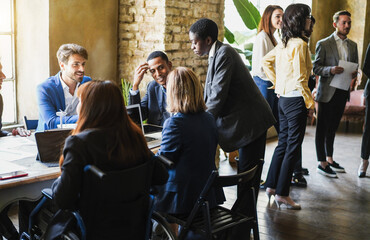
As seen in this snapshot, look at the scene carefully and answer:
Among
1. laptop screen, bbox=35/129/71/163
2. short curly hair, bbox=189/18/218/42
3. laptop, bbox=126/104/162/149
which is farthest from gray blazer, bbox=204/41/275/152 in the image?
laptop screen, bbox=35/129/71/163

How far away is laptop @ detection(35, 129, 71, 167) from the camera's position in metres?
3.03

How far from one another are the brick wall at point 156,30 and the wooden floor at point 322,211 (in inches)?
59.6

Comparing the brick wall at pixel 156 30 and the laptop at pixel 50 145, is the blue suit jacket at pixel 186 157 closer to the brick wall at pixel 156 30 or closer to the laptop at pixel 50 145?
the laptop at pixel 50 145

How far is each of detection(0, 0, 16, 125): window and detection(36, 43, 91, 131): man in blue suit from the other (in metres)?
1.21

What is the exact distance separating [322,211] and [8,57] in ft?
10.8

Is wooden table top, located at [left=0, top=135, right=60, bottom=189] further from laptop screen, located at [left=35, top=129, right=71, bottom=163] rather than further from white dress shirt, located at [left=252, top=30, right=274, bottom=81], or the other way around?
white dress shirt, located at [left=252, top=30, right=274, bottom=81]

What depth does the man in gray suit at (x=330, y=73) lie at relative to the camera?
582cm

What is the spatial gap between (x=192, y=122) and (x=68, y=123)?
3.93 feet

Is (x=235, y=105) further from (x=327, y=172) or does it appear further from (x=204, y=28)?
(x=327, y=172)

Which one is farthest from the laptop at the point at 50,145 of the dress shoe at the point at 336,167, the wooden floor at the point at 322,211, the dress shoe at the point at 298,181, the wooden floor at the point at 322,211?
the dress shoe at the point at 336,167

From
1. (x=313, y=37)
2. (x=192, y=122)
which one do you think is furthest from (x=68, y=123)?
(x=313, y=37)

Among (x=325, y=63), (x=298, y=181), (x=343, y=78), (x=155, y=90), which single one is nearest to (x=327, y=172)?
(x=298, y=181)

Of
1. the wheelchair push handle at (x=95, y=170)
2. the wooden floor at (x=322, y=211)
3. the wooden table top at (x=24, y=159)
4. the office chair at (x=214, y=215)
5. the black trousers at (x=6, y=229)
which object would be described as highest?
the wheelchair push handle at (x=95, y=170)

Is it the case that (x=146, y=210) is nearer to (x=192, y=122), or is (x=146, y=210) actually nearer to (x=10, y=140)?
(x=192, y=122)
